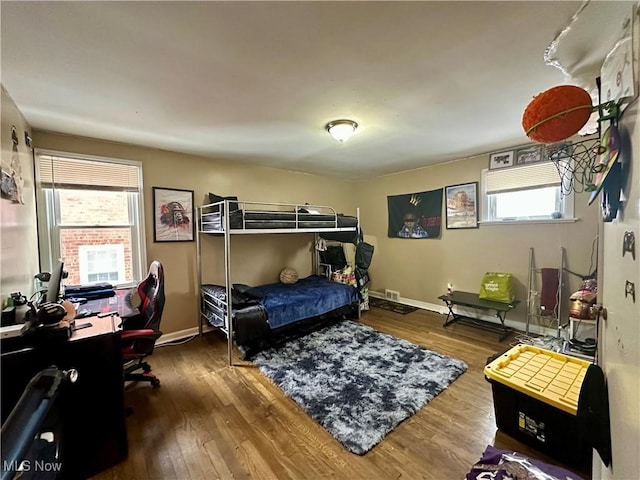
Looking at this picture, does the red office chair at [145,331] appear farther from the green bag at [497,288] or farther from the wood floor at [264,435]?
the green bag at [497,288]

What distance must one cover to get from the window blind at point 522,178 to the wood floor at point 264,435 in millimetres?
2234

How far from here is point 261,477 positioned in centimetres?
148

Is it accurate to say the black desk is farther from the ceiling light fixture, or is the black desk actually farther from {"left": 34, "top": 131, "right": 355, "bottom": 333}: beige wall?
the ceiling light fixture

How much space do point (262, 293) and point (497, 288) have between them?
3051 millimetres

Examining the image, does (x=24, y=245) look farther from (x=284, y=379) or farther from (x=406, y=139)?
(x=406, y=139)

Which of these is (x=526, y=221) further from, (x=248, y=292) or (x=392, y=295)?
(x=248, y=292)

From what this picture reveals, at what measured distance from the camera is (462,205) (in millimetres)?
3865

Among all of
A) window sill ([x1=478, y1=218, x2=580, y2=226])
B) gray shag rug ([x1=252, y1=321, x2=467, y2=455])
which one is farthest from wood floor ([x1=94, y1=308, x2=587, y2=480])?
window sill ([x1=478, y1=218, x2=580, y2=226])

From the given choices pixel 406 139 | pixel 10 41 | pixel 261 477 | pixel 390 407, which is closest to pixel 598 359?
pixel 390 407

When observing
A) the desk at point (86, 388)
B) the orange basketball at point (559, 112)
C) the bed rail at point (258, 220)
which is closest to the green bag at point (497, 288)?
the bed rail at point (258, 220)

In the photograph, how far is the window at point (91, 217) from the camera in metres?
2.57

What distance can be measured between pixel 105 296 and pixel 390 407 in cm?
275

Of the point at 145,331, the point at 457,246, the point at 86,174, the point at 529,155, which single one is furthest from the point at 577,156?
the point at 86,174

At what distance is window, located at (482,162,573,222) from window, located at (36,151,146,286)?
14.6 ft
